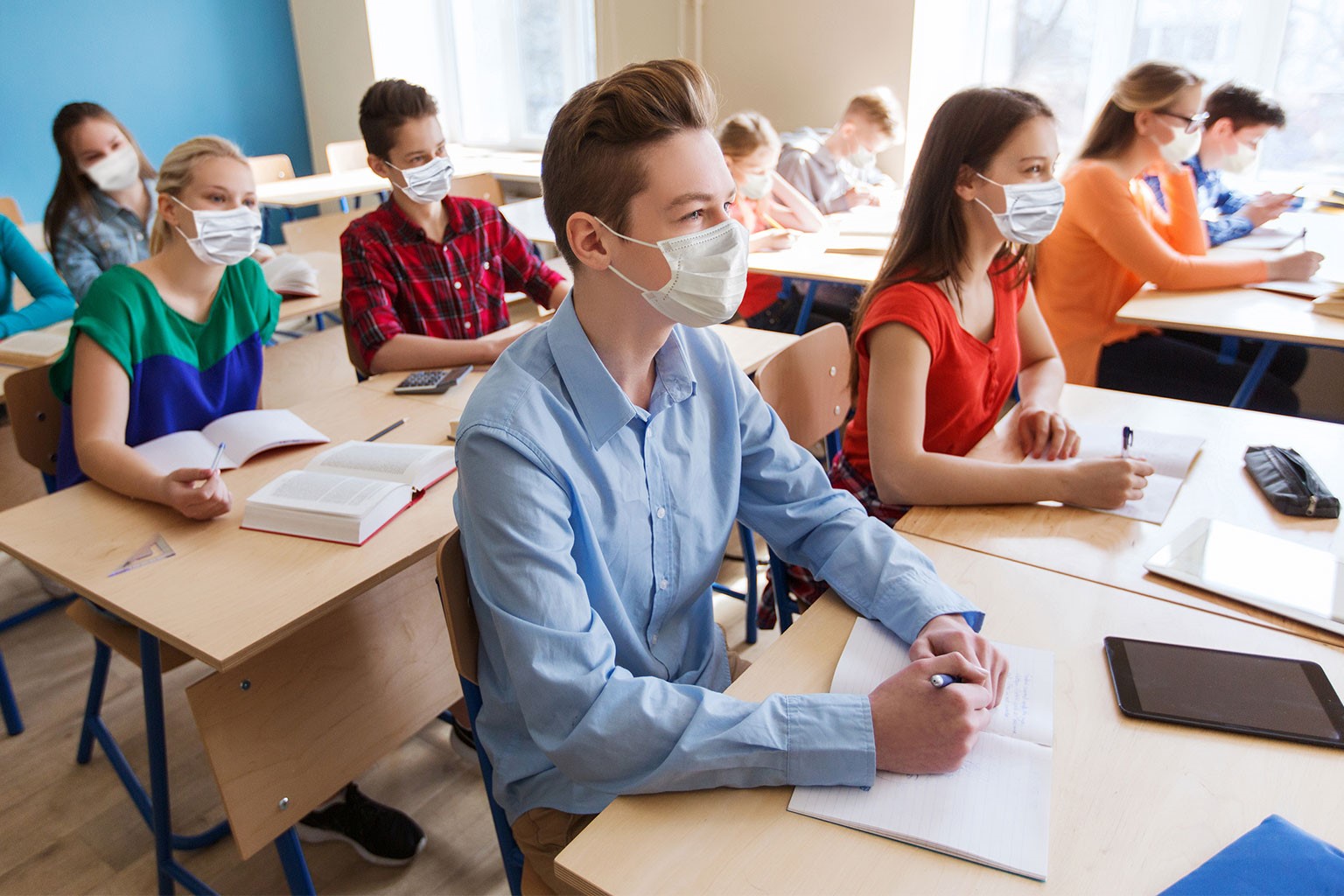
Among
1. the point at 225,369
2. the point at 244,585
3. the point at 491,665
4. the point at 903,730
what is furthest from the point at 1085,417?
the point at 225,369

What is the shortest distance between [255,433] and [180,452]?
13 centimetres

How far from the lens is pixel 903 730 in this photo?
879 millimetres

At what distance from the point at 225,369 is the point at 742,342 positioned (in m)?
1.18

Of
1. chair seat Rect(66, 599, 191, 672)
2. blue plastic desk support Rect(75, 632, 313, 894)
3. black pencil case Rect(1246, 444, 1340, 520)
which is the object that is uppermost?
black pencil case Rect(1246, 444, 1340, 520)

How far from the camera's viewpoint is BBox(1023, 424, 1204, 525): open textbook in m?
1.38

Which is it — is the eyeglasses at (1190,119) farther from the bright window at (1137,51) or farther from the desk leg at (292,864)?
the desk leg at (292,864)

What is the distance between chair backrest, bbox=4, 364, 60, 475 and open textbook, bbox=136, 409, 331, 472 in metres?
0.22

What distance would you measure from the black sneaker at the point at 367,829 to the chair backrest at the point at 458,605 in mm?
882

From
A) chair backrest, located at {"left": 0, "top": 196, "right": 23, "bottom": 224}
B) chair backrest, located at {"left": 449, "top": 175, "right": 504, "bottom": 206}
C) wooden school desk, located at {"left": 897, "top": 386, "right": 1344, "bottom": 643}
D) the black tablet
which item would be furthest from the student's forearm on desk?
chair backrest, located at {"left": 0, "top": 196, "right": 23, "bottom": 224}

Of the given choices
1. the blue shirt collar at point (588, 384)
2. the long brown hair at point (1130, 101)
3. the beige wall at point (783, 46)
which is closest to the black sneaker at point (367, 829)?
the blue shirt collar at point (588, 384)

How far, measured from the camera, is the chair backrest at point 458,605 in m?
1.03

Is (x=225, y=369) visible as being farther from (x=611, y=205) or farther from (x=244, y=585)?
(x=611, y=205)

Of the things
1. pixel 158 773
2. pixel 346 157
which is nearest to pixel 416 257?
pixel 158 773

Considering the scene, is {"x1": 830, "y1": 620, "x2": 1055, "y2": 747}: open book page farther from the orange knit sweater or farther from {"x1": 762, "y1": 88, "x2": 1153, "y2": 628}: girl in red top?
the orange knit sweater
